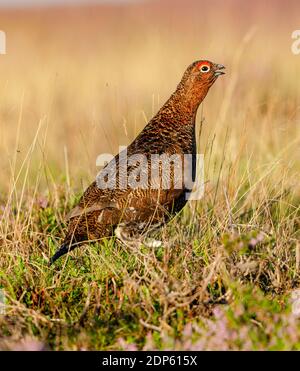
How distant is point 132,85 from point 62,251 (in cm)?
653

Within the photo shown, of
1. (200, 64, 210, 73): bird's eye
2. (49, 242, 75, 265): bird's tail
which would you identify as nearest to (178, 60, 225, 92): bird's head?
(200, 64, 210, 73): bird's eye

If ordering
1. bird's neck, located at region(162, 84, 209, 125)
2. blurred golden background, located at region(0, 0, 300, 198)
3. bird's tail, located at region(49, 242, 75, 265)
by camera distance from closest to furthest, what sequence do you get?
bird's tail, located at region(49, 242, 75, 265), bird's neck, located at region(162, 84, 209, 125), blurred golden background, located at region(0, 0, 300, 198)

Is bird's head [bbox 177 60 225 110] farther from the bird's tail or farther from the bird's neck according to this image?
the bird's tail

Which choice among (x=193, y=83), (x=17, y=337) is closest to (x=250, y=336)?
(x=17, y=337)

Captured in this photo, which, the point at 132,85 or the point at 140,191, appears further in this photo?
the point at 132,85

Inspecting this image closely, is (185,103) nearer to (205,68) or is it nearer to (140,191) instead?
(205,68)

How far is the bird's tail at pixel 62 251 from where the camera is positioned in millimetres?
3656

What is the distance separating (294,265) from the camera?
3.53 m

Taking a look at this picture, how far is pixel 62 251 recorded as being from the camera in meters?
3.70

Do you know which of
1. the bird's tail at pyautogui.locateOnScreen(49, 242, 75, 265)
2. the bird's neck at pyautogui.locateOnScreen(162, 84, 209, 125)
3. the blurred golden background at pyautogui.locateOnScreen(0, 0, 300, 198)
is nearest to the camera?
the bird's tail at pyautogui.locateOnScreen(49, 242, 75, 265)

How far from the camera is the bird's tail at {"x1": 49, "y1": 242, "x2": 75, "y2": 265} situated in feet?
12.0

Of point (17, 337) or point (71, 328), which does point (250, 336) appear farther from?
point (17, 337)

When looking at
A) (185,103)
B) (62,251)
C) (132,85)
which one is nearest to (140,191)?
(62,251)
